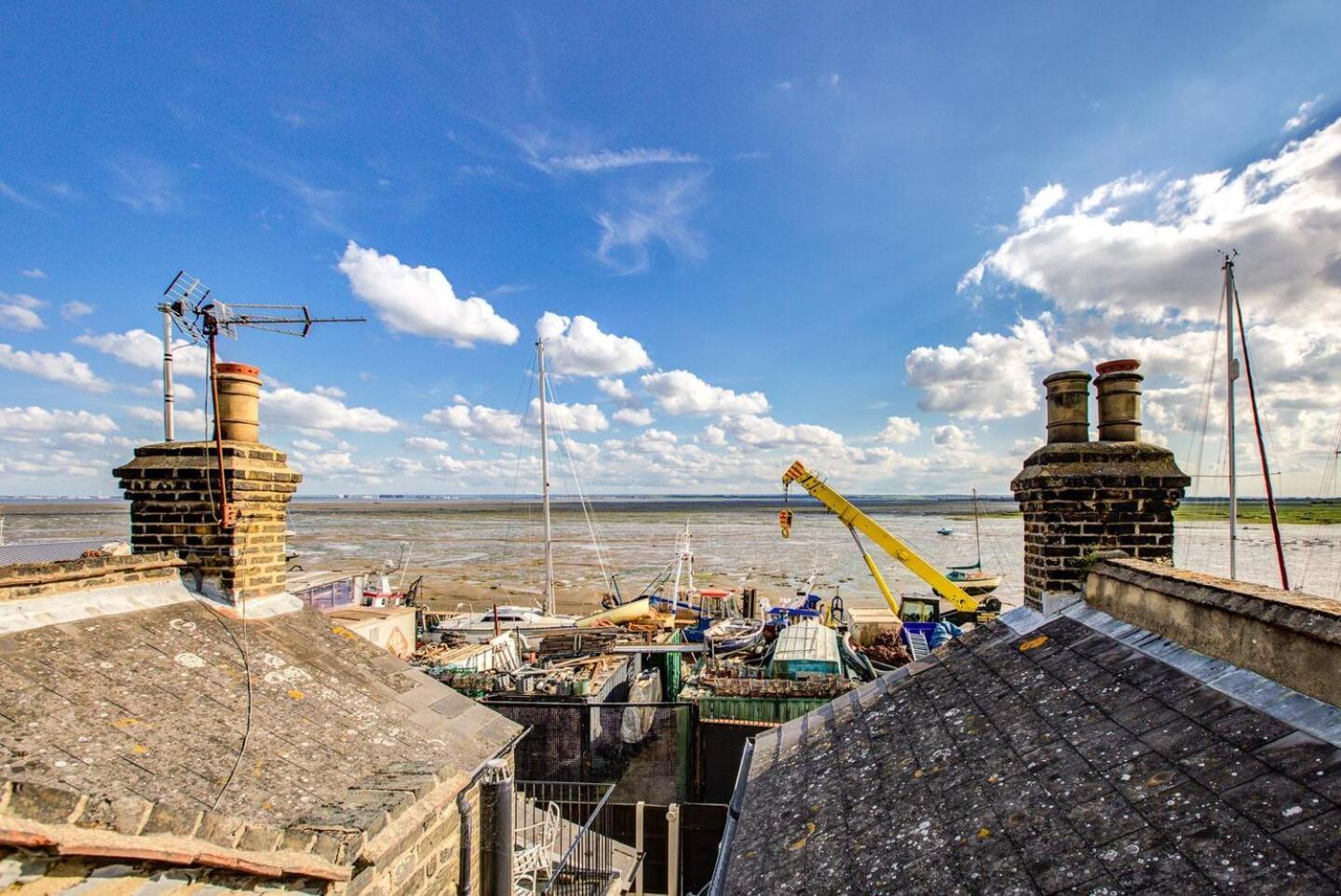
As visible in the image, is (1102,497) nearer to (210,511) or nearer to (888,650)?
(210,511)

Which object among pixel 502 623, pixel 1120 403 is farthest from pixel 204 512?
pixel 502 623

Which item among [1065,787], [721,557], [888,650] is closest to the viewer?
[1065,787]

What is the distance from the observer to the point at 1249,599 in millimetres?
3684

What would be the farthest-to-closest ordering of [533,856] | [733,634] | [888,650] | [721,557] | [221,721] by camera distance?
1. [721,557]
2. [733,634]
3. [888,650]
4. [533,856]
5. [221,721]

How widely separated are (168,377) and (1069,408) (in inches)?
376

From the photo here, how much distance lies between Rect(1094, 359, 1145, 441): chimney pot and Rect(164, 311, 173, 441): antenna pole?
31.3 ft

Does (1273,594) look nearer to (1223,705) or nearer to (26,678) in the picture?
(1223,705)

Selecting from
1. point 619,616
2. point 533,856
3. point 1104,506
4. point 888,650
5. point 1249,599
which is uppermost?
point 1104,506

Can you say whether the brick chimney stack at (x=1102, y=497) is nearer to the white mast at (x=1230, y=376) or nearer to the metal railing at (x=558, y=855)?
the metal railing at (x=558, y=855)

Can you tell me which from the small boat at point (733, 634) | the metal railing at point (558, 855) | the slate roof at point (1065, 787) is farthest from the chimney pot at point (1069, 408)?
the small boat at point (733, 634)

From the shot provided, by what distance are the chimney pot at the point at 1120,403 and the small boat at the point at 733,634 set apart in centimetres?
1286

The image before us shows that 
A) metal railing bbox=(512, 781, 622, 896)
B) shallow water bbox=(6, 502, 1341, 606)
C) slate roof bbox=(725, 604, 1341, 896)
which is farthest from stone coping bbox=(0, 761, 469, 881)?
shallow water bbox=(6, 502, 1341, 606)

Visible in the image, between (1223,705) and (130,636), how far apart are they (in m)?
6.90

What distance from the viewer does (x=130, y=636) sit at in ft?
14.6
